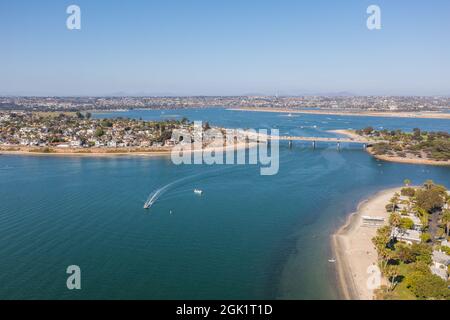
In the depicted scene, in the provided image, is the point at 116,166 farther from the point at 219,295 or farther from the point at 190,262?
the point at 219,295

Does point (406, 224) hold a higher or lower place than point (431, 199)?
lower

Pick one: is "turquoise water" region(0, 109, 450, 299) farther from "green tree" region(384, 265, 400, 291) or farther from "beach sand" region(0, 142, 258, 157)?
"beach sand" region(0, 142, 258, 157)

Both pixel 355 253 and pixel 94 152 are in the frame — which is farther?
pixel 94 152
